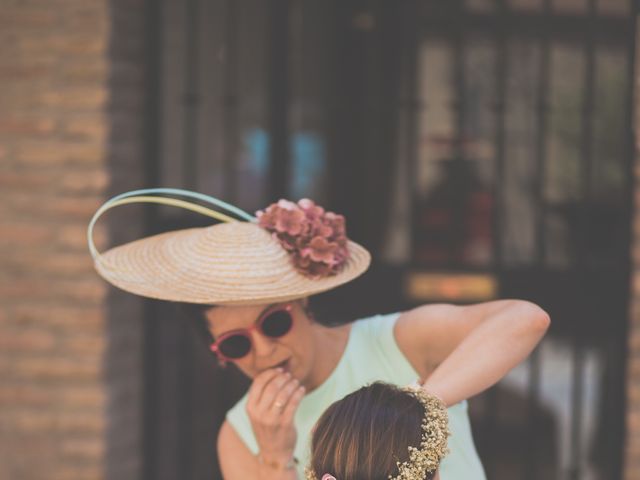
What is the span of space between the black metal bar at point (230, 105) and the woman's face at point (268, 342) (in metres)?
2.31

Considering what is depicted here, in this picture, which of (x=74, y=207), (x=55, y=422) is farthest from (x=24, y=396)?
(x=74, y=207)

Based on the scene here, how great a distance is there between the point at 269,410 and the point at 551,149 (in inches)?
110

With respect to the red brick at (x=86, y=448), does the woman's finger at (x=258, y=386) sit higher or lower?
higher

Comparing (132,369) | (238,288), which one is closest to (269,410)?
(238,288)

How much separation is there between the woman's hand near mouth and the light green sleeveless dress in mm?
147

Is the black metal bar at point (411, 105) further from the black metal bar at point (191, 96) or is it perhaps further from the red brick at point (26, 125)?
the red brick at point (26, 125)

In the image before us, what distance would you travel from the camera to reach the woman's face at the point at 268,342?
2643mm

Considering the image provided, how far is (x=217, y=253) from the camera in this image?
8.72 feet

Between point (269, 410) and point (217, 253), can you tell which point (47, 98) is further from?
point (269, 410)

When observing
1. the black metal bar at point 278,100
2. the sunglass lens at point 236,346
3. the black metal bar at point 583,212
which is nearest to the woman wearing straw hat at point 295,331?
the sunglass lens at point 236,346

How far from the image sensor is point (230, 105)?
4.92 meters

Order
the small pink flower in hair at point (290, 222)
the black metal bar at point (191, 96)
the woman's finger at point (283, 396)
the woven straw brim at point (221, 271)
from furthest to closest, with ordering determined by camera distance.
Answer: the black metal bar at point (191, 96) → the small pink flower in hair at point (290, 222) → the woven straw brim at point (221, 271) → the woman's finger at point (283, 396)

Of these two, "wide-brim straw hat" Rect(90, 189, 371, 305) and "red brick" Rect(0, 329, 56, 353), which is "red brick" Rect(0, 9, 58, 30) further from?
"wide-brim straw hat" Rect(90, 189, 371, 305)

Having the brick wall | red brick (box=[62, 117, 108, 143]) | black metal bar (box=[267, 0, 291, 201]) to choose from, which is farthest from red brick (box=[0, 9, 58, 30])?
black metal bar (box=[267, 0, 291, 201])
